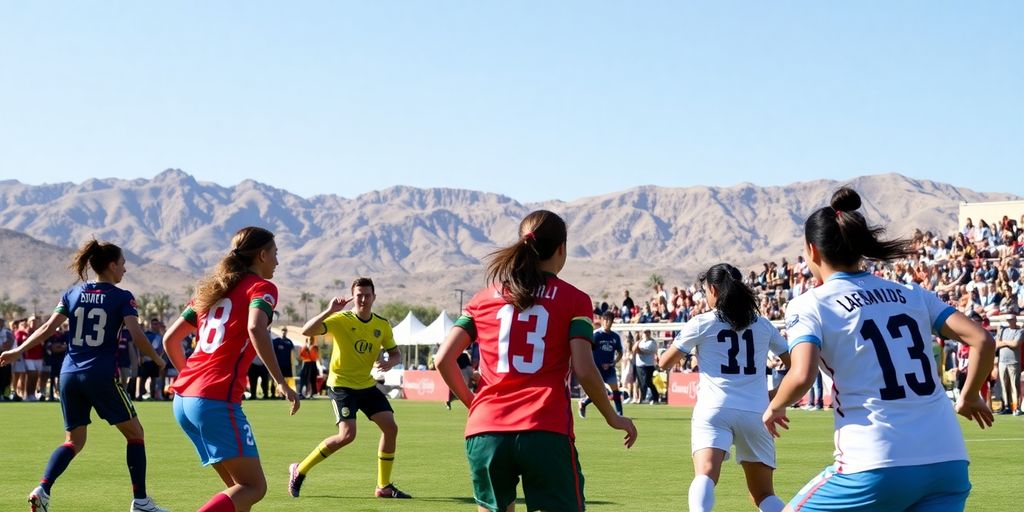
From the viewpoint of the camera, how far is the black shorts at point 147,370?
3417 centimetres

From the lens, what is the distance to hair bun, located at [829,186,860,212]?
5.45 metres

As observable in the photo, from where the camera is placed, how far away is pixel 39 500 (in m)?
9.62

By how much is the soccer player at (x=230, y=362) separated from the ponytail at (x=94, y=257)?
2.25 metres

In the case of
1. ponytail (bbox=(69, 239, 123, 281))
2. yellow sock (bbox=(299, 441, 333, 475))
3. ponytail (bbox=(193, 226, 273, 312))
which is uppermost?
ponytail (bbox=(69, 239, 123, 281))

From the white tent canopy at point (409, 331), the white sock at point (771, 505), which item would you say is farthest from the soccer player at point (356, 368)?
the white tent canopy at point (409, 331)

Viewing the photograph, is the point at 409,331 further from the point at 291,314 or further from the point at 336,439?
the point at 291,314

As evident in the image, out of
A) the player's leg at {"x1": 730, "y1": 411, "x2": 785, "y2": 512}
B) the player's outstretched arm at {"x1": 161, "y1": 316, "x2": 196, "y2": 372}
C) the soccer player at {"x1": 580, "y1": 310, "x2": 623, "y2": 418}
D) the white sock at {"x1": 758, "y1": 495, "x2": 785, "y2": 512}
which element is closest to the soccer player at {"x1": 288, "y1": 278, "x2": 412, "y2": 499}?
the player's outstretched arm at {"x1": 161, "y1": 316, "x2": 196, "y2": 372}

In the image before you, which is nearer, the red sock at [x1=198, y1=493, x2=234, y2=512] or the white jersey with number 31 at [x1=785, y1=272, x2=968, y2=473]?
the white jersey with number 31 at [x1=785, y1=272, x2=968, y2=473]

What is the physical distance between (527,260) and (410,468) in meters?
9.04

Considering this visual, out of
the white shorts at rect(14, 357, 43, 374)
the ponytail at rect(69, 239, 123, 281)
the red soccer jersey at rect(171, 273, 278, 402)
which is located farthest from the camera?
the white shorts at rect(14, 357, 43, 374)

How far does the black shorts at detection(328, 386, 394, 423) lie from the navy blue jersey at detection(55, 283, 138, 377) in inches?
104

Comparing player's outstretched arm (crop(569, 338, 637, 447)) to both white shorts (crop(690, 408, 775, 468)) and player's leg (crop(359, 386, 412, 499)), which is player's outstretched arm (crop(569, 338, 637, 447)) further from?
player's leg (crop(359, 386, 412, 499))

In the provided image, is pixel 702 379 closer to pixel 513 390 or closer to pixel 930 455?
pixel 513 390

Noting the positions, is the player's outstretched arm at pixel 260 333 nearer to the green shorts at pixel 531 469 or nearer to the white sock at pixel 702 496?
the green shorts at pixel 531 469
